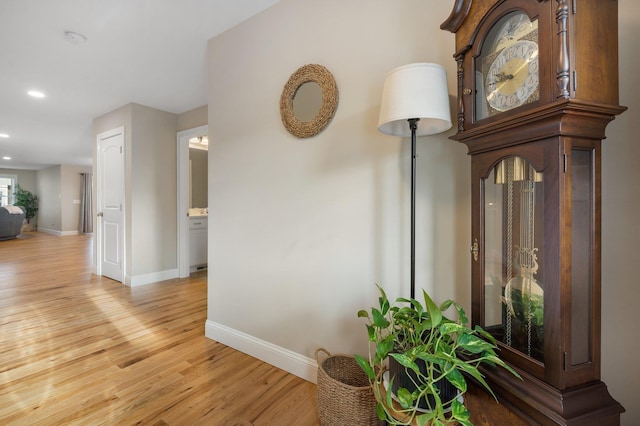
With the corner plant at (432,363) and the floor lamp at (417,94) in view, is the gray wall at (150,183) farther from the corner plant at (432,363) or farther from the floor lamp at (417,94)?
the corner plant at (432,363)

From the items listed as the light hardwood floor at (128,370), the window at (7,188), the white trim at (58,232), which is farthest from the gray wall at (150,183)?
the window at (7,188)

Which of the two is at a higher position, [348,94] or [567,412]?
[348,94]

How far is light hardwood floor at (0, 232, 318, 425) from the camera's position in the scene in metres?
1.55

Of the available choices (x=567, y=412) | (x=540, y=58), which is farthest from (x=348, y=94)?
(x=567, y=412)

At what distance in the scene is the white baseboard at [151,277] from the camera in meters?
3.87

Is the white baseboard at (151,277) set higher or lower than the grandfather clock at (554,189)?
lower

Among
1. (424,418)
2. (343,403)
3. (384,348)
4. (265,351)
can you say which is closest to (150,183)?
(265,351)

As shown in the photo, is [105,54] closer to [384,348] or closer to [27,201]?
[384,348]

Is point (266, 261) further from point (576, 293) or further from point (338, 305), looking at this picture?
point (576, 293)

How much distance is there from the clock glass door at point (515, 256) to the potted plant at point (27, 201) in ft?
44.6

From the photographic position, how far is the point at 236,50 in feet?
7.29

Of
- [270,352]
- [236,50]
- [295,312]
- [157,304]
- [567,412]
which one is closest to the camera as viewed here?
[567,412]

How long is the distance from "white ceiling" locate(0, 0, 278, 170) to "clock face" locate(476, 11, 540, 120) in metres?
1.59

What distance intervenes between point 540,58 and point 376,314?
0.93 m
